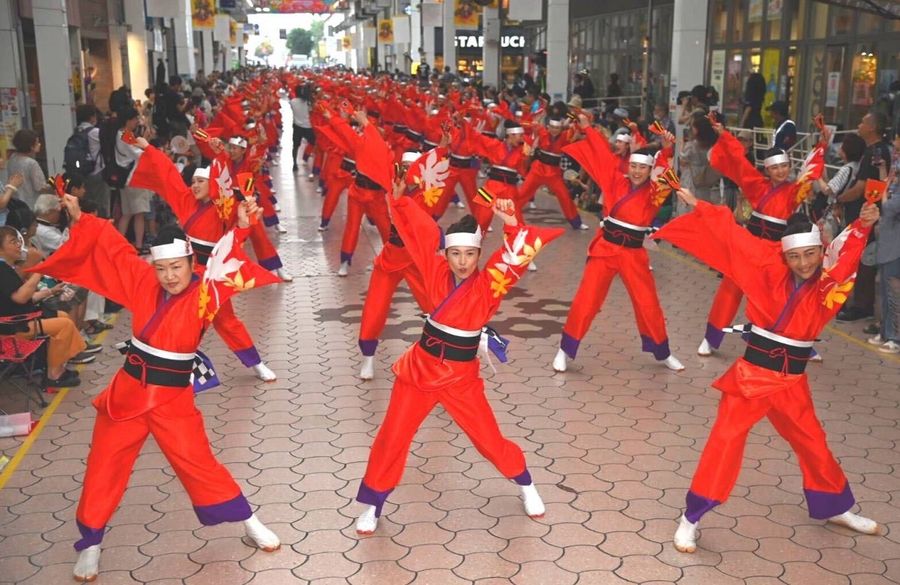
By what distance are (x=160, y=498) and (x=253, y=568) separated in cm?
99

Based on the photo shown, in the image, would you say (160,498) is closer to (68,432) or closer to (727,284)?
(68,432)

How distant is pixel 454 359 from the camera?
4539mm

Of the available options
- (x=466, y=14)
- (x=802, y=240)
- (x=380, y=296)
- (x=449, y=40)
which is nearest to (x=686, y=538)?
(x=802, y=240)

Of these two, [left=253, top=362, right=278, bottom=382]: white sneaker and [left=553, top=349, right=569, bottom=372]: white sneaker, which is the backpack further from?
[left=553, top=349, right=569, bottom=372]: white sneaker

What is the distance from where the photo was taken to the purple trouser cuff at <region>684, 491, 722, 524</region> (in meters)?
4.38

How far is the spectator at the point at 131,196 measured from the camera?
10.1 metres

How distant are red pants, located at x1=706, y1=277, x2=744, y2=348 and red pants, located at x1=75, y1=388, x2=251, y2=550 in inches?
170

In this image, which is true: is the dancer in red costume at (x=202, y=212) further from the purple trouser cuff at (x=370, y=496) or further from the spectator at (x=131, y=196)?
the spectator at (x=131, y=196)

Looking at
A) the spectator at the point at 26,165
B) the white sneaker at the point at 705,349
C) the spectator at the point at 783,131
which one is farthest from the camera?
the spectator at the point at 783,131

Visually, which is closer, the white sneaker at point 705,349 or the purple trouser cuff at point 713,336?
the purple trouser cuff at point 713,336

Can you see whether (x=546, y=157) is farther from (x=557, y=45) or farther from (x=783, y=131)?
(x=557, y=45)

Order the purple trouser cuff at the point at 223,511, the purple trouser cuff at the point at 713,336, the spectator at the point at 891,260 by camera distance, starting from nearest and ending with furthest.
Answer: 1. the purple trouser cuff at the point at 223,511
2. the spectator at the point at 891,260
3. the purple trouser cuff at the point at 713,336

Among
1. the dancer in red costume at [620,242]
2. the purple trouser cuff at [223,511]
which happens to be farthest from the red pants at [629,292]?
the purple trouser cuff at [223,511]

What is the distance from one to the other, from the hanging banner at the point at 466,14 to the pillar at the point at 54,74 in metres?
15.1
